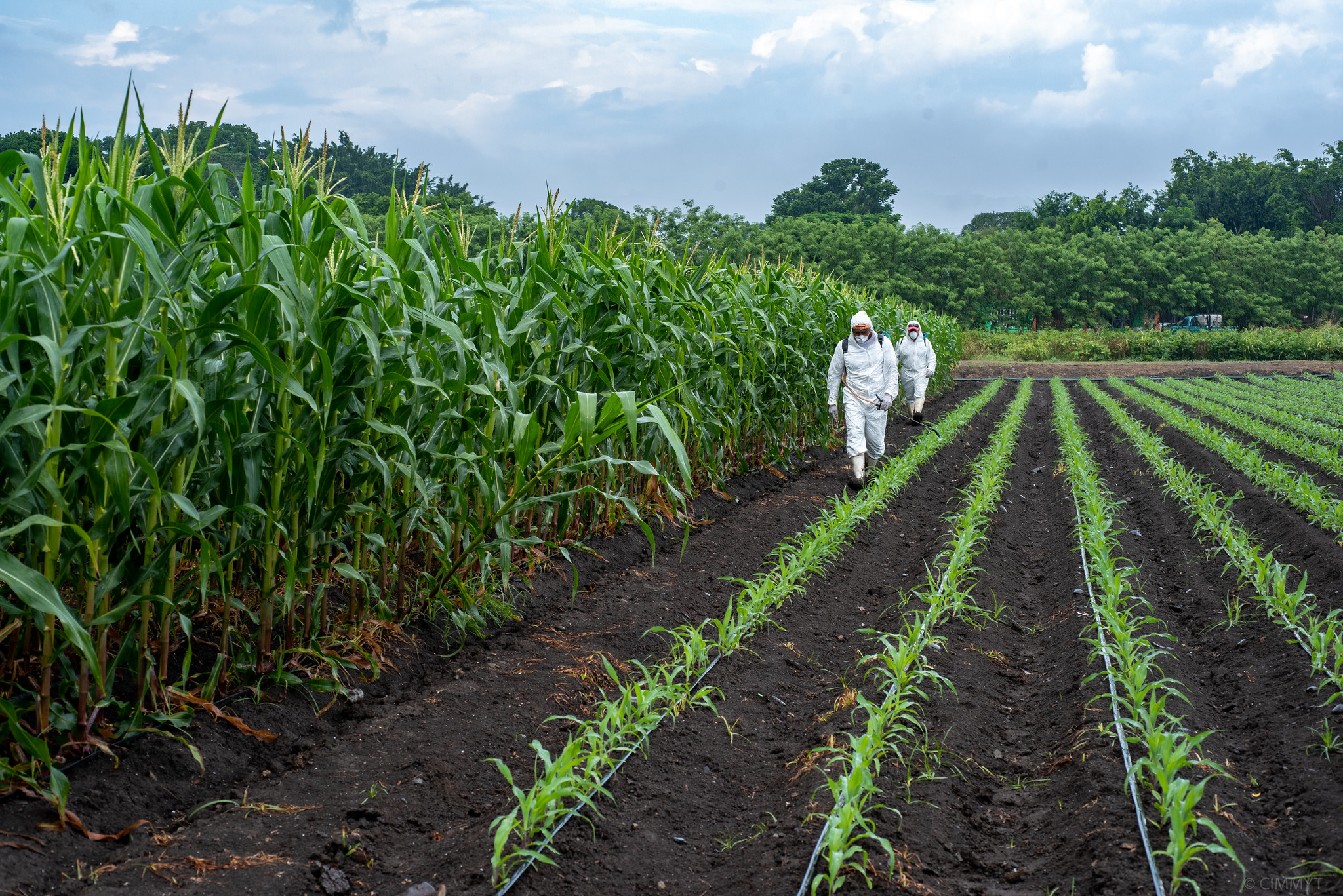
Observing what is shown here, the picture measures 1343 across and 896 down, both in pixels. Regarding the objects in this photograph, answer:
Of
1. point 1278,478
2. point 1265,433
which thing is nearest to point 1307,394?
point 1265,433

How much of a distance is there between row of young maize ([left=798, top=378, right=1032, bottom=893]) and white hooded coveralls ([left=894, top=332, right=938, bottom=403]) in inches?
252

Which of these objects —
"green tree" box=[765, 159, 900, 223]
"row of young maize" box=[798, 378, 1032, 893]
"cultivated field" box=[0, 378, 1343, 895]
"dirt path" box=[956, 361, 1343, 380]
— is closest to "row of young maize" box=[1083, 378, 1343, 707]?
"cultivated field" box=[0, 378, 1343, 895]

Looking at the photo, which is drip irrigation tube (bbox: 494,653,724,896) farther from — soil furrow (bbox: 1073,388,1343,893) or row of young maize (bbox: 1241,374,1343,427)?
row of young maize (bbox: 1241,374,1343,427)

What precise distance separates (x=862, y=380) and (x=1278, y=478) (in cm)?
391

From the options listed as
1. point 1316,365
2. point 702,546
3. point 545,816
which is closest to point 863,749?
point 545,816

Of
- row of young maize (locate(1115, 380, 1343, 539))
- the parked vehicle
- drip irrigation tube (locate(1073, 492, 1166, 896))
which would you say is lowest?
drip irrigation tube (locate(1073, 492, 1166, 896))

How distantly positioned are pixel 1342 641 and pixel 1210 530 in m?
2.83

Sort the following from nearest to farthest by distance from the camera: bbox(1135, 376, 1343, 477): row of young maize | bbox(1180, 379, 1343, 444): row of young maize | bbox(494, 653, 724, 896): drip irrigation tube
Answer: bbox(494, 653, 724, 896): drip irrigation tube < bbox(1135, 376, 1343, 477): row of young maize < bbox(1180, 379, 1343, 444): row of young maize

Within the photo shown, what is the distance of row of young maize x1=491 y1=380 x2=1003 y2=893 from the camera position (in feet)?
8.40

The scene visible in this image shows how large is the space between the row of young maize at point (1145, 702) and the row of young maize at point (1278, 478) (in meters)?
1.39

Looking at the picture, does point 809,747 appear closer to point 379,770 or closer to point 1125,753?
point 1125,753

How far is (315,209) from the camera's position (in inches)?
121

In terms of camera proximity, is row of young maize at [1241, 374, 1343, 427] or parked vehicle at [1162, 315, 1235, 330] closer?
row of young maize at [1241, 374, 1343, 427]

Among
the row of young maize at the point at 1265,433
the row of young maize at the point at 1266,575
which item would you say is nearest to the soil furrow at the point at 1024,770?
the row of young maize at the point at 1266,575
